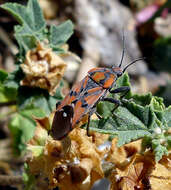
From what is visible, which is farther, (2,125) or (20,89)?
(2,125)

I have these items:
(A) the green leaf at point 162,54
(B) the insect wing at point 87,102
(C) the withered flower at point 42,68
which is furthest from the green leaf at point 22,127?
(A) the green leaf at point 162,54

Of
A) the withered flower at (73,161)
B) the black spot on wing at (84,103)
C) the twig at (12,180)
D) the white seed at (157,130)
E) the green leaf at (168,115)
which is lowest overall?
the twig at (12,180)

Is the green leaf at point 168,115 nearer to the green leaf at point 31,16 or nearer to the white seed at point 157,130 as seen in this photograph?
the white seed at point 157,130

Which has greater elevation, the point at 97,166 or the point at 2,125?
the point at 97,166

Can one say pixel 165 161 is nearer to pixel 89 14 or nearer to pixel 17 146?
pixel 17 146

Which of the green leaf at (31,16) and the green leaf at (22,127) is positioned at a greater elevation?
the green leaf at (31,16)

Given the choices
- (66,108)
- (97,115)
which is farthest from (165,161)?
(66,108)

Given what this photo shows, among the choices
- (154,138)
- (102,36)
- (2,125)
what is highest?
(154,138)
